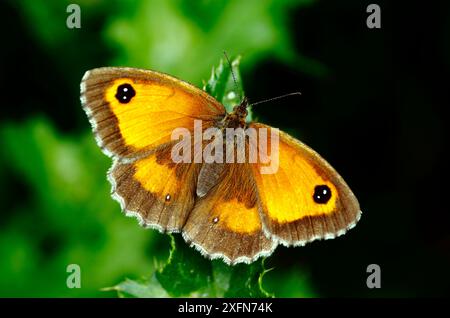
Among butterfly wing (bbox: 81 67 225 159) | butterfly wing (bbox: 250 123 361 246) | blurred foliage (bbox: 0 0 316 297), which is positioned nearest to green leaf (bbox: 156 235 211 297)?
butterfly wing (bbox: 250 123 361 246)

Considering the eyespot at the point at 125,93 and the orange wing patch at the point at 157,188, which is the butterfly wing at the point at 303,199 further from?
the eyespot at the point at 125,93

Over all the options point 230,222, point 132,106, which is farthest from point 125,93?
point 230,222

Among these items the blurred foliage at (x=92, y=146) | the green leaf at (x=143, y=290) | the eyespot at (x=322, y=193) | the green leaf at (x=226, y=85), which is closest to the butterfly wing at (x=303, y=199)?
the eyespot at (x=322, y=193)

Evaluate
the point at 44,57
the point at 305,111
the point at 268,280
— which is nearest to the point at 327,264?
the point at 268,280

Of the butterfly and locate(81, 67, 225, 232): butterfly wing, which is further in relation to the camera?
locate(81, 67, 225, 232): butterfly wing

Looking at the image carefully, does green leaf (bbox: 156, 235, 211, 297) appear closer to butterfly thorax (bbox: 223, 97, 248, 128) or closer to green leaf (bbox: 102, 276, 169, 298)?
green leaf (bbox: 102, 276, 169, 298)

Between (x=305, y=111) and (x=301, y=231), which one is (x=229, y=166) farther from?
(x=305, y=111)

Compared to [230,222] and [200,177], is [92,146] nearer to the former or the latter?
[200,177]

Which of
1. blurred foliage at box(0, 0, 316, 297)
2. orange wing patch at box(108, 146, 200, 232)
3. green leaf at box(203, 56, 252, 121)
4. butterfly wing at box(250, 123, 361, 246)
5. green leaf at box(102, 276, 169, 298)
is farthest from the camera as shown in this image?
blurred foliage at box(0, 0, 316, 297)
